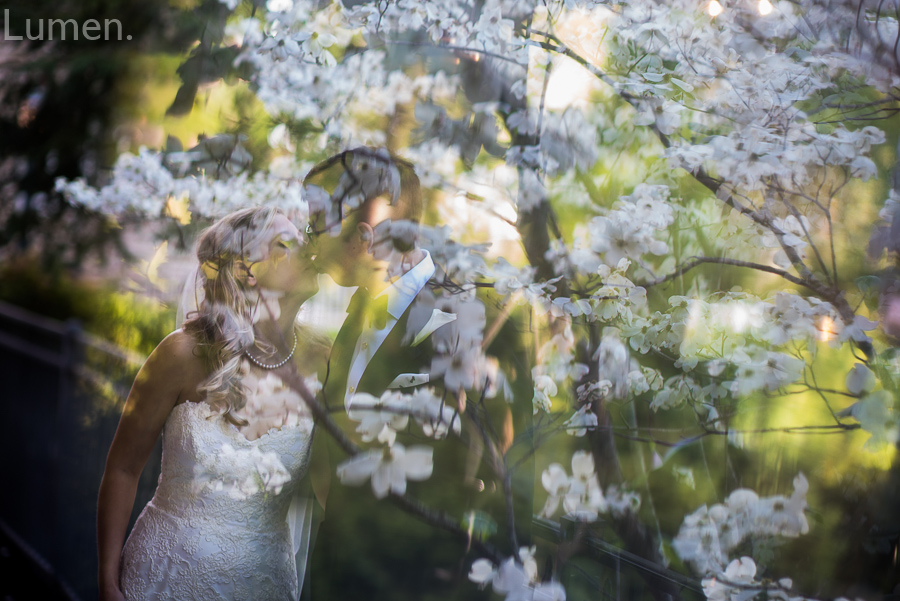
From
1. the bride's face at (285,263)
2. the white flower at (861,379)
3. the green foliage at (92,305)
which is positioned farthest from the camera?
the green foliage at (92,305)

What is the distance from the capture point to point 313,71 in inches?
45.4

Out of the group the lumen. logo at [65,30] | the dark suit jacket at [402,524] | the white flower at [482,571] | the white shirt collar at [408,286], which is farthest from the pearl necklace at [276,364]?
the lumen. logo at [65,30]

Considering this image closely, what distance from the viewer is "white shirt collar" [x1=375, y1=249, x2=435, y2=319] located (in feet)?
3.36

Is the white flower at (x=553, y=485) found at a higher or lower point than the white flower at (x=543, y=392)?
lower

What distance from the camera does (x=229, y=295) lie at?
43.0 inches

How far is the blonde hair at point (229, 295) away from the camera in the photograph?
3.46 feet

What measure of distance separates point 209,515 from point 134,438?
0.67 ft

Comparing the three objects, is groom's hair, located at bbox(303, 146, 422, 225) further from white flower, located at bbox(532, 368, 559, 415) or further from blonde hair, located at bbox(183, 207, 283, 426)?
white flower, located at bbox(532, 368, 559, 415)

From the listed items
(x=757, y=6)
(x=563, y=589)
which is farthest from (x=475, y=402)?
(x=757, y=6)

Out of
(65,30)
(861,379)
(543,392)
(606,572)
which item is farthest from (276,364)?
(65,30)

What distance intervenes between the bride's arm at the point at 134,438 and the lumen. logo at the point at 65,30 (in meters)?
0.89

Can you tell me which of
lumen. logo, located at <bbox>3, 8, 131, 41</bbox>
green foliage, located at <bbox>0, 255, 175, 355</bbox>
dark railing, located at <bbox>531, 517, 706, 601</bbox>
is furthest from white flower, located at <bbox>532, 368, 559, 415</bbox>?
lumen. logo, located at <bbox>3, 8, 131, 41</bbox>

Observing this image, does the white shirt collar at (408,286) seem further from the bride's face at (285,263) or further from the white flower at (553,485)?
the white flower at (553,485)

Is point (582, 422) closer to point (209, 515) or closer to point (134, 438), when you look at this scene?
point (209, 515)
